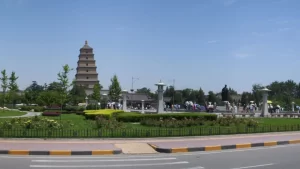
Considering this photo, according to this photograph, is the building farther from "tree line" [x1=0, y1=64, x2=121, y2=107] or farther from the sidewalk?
the sidewalk

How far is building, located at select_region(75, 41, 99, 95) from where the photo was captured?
357ft

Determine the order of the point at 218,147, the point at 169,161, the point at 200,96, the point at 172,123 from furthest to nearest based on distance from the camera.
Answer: the point at 200,96 < the point at 172,123 < the point at 218,147 < the point at 169,161

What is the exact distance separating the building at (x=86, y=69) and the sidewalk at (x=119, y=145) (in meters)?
92.6

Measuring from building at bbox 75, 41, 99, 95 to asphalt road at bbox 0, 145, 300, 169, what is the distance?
3799 inches

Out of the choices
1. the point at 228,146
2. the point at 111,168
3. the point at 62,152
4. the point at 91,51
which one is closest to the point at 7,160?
the point at 62,152

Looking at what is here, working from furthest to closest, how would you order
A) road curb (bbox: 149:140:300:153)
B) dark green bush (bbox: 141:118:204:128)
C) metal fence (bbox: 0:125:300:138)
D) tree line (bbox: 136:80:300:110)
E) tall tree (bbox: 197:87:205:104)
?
tall tree (bbox: 197:87:205:104) → tree line (bbox: 136:80:300:110) → dark green bush (bbox: 141:118:204:128) → metal fence (bbox: 0:125:300:138) → road curb (bbox: 149:140:300:153)

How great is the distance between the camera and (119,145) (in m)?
16.1

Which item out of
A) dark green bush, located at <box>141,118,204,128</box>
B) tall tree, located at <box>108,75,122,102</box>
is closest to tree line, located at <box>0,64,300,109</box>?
tall tree, located at <box>108,75,122,102</box>

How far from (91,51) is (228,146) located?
9660 cm

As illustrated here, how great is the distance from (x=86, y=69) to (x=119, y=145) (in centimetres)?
9499

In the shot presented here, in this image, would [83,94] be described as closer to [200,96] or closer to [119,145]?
[200,96]

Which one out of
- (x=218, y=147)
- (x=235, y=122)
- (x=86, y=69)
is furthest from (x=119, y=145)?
(x=86, y=69)

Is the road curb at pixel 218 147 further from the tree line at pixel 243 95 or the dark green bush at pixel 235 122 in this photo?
the tree line at pixel 243 95

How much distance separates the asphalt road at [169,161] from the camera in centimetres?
1138
